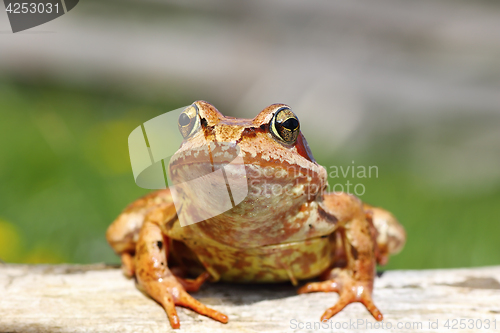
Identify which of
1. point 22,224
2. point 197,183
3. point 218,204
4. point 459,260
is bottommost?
point 459,260

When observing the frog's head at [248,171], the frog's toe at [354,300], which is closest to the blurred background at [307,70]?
the frog's toe at [354,300]

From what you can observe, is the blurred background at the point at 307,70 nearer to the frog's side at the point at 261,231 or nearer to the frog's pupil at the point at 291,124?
the frog's side at the point at 261,231

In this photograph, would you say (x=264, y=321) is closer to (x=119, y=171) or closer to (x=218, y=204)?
(x=218, y=204)

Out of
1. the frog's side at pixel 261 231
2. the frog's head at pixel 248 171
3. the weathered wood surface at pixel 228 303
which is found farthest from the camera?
the weathered wood surface at pixel 228 303

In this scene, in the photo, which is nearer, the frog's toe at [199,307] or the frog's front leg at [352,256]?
the frog's toe at [199,307]

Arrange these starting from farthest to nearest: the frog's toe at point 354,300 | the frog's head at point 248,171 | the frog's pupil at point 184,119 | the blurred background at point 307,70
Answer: the blurred background at point 307,70 → the frog's toe at point 354,300 → the frog's pupil at point 184,119 → the frog's head at point 248,171

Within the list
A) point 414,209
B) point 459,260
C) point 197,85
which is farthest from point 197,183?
point 197,85

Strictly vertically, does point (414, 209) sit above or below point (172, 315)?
below

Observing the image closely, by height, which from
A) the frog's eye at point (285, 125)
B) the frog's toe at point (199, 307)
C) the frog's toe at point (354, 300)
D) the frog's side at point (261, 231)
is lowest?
the frog's toe at point (354, 300)

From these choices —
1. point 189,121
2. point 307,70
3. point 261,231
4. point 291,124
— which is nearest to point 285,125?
point 291,124
